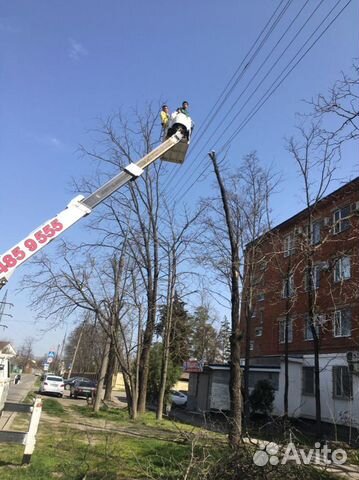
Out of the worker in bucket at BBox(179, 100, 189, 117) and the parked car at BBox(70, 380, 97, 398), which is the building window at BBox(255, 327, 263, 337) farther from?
the worker in bucket at BBox(179, 100, 189, 117)

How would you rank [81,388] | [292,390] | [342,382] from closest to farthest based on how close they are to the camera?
[342,382] → [292,390] → [81,388]

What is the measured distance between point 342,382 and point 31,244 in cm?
2424

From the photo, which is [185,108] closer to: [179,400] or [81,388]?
[81,388]

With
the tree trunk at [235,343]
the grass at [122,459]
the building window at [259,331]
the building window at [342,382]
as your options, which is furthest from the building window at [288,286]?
the building window at [259,331]

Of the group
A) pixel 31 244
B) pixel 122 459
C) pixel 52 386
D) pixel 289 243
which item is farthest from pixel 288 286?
pixel 52 386

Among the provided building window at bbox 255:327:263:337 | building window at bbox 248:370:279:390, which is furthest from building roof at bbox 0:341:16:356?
building window at bbox 255:327:263:337

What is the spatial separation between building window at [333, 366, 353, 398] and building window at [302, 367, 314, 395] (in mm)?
2226

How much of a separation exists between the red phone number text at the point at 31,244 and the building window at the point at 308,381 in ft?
84.6

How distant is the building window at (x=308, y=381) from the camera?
1150 inches

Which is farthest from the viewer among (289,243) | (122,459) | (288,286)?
(289,243)

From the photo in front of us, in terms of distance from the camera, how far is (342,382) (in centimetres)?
2659

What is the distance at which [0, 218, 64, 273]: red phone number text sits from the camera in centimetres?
680

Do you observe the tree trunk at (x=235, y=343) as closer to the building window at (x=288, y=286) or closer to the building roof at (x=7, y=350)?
the building window at (x=288, y=286)

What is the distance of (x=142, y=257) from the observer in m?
24.0
